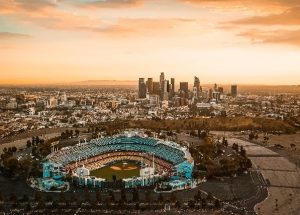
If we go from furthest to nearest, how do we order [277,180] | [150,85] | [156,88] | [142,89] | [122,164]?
[150,85], [142,89], [156,88], [122,164], [277,180]

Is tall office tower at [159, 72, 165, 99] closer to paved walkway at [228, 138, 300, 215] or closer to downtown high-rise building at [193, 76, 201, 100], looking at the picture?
downtown high-rise building at [193, 76, 201, 100]

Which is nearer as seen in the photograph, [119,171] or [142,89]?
[119,171]

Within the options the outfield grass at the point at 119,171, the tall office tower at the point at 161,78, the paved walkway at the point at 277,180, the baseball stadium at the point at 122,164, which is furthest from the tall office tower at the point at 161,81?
the outfield grass at the point at 119,171

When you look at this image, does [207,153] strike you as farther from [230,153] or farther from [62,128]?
[62,128]

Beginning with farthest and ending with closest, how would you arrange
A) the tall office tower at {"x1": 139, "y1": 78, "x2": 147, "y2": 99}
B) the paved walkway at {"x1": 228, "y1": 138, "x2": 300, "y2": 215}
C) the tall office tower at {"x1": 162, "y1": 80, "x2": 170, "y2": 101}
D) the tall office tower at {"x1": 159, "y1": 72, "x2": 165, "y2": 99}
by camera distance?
the tall office tower at {"x1": 139, "y1": 78, "x2": 147, "y2": 99}
the tall office tower at {"x1": 159, "y1": 72, "x2": 165, "y2": 99}
the tall office tower at {"x1": 162, "y1": 80, "x2": 170, "y2": 101}
the paved walkway at {"x1": 228, "y1": 138, "x2": 300, "y2": 215}

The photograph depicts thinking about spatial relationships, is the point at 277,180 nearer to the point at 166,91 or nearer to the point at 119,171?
the point at 119,171

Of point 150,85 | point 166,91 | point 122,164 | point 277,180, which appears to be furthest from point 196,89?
point 277,180

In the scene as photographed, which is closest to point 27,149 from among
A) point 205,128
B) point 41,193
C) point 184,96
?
point 41,193

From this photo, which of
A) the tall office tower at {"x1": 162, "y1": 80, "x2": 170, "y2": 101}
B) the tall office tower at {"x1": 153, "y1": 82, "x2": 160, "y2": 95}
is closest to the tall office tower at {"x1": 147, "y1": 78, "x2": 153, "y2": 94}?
the tall office tower at {"x1": 153, "y1": 82, "x2": 160, "y2": 95}
